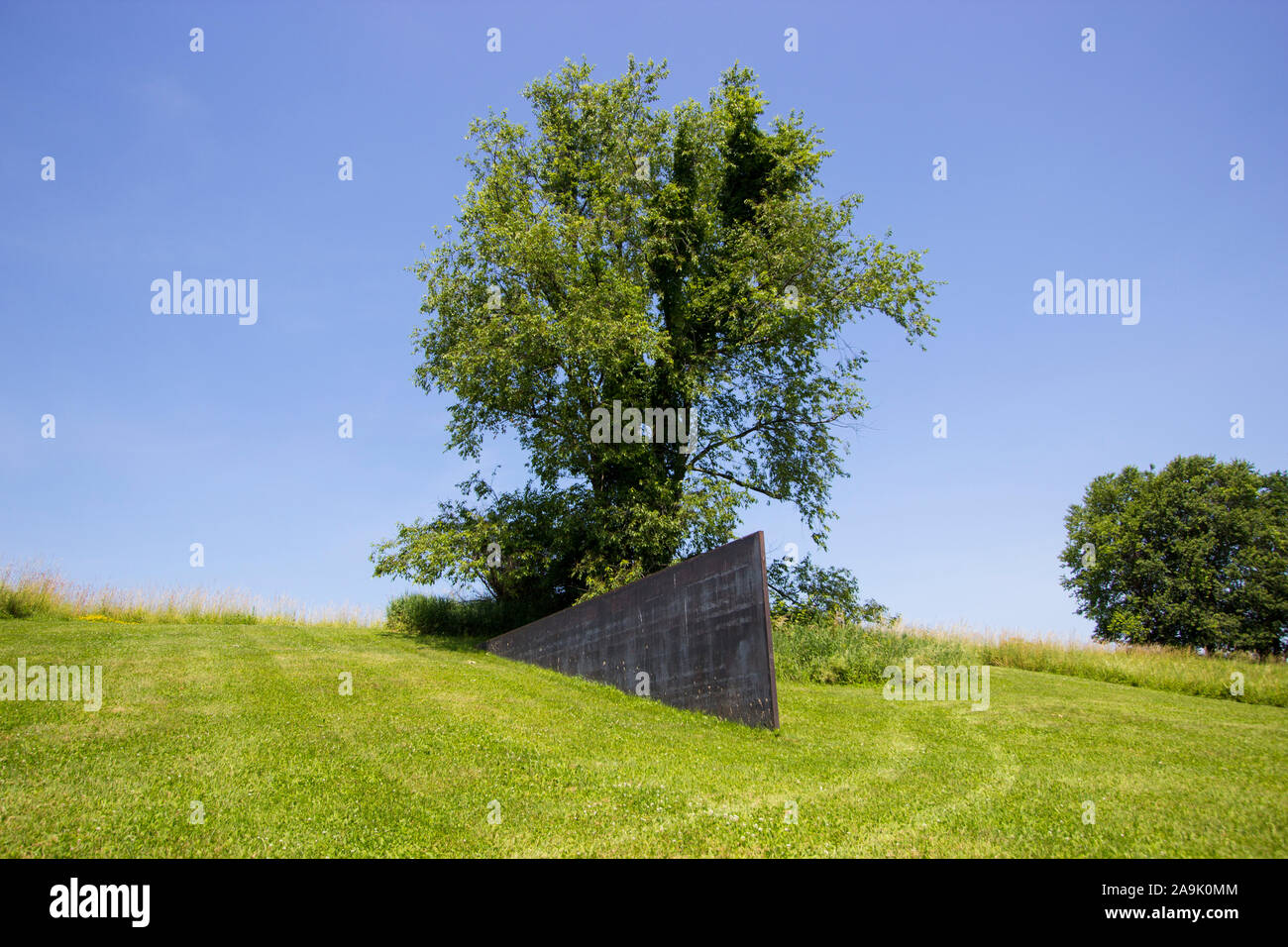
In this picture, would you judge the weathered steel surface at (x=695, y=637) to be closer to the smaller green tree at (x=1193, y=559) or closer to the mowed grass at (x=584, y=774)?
the mowed grass at (x=584, y=774)

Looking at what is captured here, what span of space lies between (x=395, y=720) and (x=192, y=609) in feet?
67.4

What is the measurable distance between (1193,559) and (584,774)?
4492 cm

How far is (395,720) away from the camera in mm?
11492

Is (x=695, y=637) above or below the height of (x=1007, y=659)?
above

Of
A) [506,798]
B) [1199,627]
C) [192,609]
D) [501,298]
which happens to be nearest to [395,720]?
[506,798]

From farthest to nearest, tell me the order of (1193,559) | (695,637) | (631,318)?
(1193,559) < (631,318) < (695,637)

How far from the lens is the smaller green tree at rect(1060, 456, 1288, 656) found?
39.1 meters

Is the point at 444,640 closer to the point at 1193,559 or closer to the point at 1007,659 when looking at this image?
the point at 1007,659

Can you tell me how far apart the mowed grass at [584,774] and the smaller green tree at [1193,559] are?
30020 mm

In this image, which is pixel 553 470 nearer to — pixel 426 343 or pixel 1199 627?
pixel 426 343

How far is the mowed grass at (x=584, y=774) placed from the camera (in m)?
6.94

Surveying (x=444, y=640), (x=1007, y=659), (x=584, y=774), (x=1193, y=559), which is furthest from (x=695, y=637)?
(x=1193, y=559)

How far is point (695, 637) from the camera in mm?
14250
